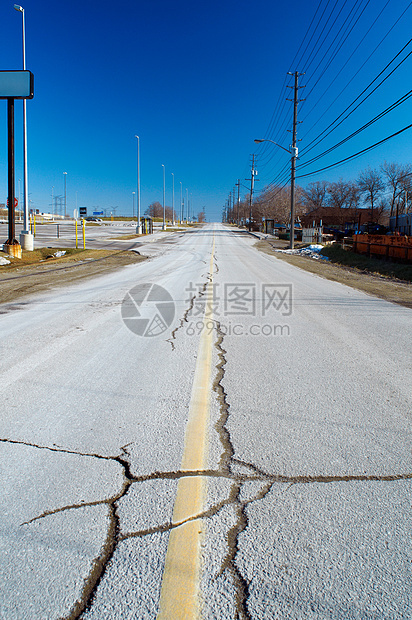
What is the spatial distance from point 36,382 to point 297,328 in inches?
167

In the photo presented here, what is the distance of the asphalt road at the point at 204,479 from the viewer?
187cm

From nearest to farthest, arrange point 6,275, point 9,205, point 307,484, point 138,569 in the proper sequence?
1. point 138,569
2. point 307,484
3. point 6,275
4. point 9,205

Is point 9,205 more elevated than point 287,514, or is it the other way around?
point 9,205

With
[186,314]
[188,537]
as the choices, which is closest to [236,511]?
[188,537]

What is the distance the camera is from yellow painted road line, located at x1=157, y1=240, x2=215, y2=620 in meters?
1.80

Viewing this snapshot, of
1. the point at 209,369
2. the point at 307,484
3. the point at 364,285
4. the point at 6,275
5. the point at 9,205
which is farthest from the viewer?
the point at 9,205

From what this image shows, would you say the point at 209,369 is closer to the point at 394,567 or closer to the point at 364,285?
the point at 394,567

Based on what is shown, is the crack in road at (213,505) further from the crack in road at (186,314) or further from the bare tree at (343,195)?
the bare tree at (343,195)

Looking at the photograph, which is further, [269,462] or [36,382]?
[36,382]

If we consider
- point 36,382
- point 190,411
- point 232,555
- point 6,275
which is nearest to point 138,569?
point 232,555

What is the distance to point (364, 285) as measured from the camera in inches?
534

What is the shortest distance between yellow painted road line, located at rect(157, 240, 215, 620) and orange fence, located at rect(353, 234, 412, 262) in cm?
1913

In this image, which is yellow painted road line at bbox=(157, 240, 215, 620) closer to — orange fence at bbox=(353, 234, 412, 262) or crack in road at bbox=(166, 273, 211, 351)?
crack in road at bbox=(166, 273, 211, 351)

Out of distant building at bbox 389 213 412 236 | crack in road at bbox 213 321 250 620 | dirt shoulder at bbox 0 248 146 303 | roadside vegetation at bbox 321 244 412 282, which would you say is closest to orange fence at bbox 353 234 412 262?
roadside vegetation at bbox 321 244 412 282
